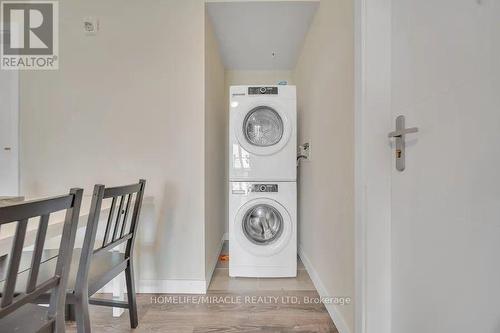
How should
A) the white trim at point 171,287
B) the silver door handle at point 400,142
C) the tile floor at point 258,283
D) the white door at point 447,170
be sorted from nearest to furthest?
1. the white door at point 447,170
2. the silver door handle at point 400,142
3. the white trim at point 171,287
4. the tile floor at point 258,283

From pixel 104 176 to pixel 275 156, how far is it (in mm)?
1439

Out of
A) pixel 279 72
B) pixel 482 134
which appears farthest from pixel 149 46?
pixel 482 134

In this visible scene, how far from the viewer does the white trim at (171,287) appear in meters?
1.83

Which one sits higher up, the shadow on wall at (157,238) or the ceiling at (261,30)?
the ceiling at (261,30)

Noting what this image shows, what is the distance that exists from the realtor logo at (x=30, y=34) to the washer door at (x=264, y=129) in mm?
1618

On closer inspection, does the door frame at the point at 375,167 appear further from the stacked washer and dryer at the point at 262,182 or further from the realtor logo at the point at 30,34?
the realtor logo at the point at 30,34

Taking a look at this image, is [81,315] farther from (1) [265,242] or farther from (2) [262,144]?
(2) [262,144]

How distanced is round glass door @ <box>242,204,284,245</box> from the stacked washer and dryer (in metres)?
0.01

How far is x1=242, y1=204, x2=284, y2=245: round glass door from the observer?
84.6 inches

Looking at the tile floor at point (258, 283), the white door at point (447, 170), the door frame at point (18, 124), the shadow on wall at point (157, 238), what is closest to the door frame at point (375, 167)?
the white door at point (447, 170)

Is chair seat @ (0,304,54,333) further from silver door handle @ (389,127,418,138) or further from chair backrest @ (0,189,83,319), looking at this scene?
silver door handle @ (389,127,418,138)

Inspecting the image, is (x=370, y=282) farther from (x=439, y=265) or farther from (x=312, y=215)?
→ (x=312, y=215)

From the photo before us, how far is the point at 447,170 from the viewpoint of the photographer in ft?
2.35

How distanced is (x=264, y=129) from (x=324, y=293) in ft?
4.77
